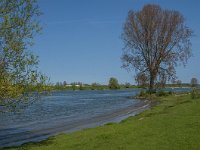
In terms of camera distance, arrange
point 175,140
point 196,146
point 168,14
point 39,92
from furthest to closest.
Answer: point 168,14, point 39,92, point 175,140, point 196,146

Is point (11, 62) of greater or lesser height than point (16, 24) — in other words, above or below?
below

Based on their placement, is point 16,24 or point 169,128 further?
point 169,128

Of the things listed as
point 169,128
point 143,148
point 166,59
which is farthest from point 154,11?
point 143,148

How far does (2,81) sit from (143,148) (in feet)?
24.8

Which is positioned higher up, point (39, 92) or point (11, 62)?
point (11, 62)

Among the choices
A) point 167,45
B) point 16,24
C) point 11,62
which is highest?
point 167,45

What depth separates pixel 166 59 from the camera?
Result: 78.0 m

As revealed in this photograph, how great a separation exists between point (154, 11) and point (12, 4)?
59356mm

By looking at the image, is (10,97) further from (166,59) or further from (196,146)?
(166,59)

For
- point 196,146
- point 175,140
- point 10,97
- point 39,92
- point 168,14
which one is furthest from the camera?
point 168,14

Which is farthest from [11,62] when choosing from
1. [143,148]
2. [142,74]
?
[142,74]

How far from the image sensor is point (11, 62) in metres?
20.3

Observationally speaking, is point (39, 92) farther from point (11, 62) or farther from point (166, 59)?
point (166, 59)

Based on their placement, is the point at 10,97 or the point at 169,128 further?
the point at 169,128
